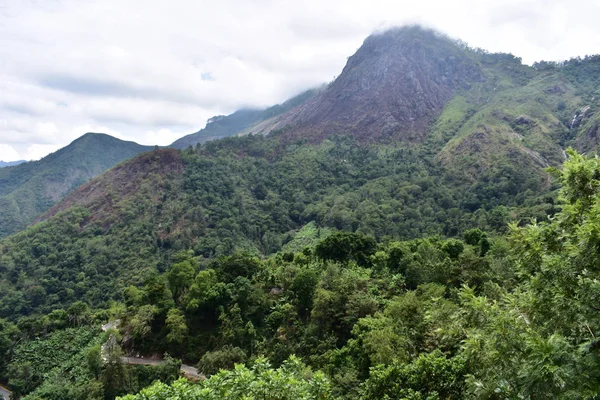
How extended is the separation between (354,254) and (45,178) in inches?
6119

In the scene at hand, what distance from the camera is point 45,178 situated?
14475 cm

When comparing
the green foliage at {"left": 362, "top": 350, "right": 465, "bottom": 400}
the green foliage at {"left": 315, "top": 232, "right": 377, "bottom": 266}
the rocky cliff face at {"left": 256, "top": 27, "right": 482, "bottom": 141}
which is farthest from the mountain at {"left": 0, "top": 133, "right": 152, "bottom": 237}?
the green foliage at {"left": 362, "top": 350, "right": 465, "bottom": 400}

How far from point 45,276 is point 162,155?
115 feet

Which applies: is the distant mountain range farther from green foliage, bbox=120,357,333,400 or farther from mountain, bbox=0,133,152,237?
green foliage, bbox=120,357,333,400

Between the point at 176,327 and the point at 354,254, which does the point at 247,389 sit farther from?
the point at 354,254

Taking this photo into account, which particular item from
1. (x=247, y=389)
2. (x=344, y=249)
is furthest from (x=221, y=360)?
(x=247, y=389)

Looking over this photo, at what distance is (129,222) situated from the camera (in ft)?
216

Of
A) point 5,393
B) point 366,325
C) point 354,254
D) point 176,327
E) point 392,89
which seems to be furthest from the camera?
point 392,89

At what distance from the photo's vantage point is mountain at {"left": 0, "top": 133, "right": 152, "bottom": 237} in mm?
113312

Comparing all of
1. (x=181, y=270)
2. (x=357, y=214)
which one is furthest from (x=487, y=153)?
(x=181, y=270)

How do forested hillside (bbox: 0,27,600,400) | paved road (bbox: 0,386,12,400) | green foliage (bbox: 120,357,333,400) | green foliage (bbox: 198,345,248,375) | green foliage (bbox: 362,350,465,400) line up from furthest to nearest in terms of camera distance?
paved road (bbox: 0,386,12,400), green foliage (bbox: 198,345,248,375), green foliage (bbox: 362,350,465,400), green foliage (bbox: 120,357,333,400), forested hillside (bbox: 0,27,600,400)

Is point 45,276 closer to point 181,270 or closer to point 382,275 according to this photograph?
point 181,270

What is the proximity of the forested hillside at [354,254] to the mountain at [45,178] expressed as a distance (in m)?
49.8

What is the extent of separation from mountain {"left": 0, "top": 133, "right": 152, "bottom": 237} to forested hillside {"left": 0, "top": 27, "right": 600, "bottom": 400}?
49765 millimetres
